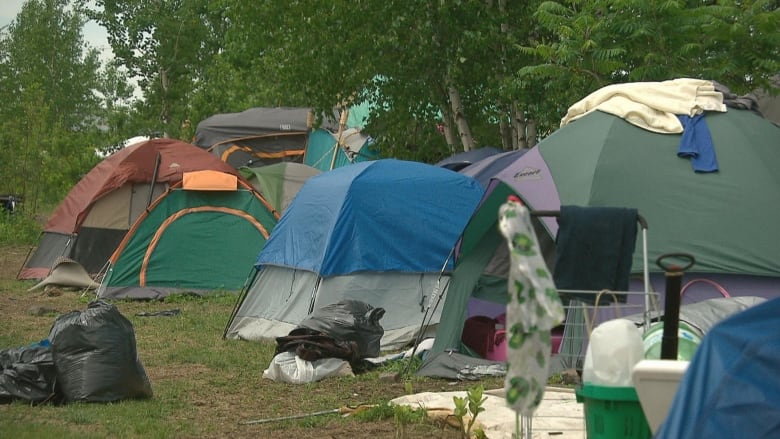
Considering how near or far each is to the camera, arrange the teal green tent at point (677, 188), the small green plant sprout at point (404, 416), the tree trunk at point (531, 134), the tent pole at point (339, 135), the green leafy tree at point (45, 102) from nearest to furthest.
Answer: the small green plant sprout at point (404, 416) < the teal green tent at point (677, 188) < the tree trunk at point (531, 134) < the tent pole at point (339, 135) < the green leafy tree at point (45, 102)

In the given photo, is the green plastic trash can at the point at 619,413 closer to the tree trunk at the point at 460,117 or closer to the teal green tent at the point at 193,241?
the tree trunk at the point at 460,117

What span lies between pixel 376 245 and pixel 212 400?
10.6ft

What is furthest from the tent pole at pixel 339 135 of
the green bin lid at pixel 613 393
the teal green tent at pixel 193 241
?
the green bin lid at pixel 613 393

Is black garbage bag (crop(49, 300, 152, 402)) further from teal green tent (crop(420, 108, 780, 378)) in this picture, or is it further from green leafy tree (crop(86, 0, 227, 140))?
green leafy tree (crop(86, 0, 227, 140))

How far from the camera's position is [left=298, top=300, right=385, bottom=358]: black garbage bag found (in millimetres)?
9172

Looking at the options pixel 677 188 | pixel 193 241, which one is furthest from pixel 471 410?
pixel 193 241

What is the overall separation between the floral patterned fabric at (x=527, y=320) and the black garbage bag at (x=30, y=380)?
460 centimetres

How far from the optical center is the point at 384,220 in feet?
35.6

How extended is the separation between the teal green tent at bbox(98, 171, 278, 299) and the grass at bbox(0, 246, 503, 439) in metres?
3.12

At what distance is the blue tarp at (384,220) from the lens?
35.2 feet

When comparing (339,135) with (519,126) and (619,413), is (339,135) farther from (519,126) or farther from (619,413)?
(619,413)

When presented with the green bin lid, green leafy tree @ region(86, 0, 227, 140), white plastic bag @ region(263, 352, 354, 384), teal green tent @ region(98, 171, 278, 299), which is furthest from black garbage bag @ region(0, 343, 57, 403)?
green leafy tree @ region(86, 0, 227, 140)

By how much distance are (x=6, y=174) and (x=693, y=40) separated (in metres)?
23.3

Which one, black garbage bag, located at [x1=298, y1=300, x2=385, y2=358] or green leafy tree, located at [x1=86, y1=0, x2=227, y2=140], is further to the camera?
green leafy tree, located at [x1=86, y1=0, x2=227, y2=140]
